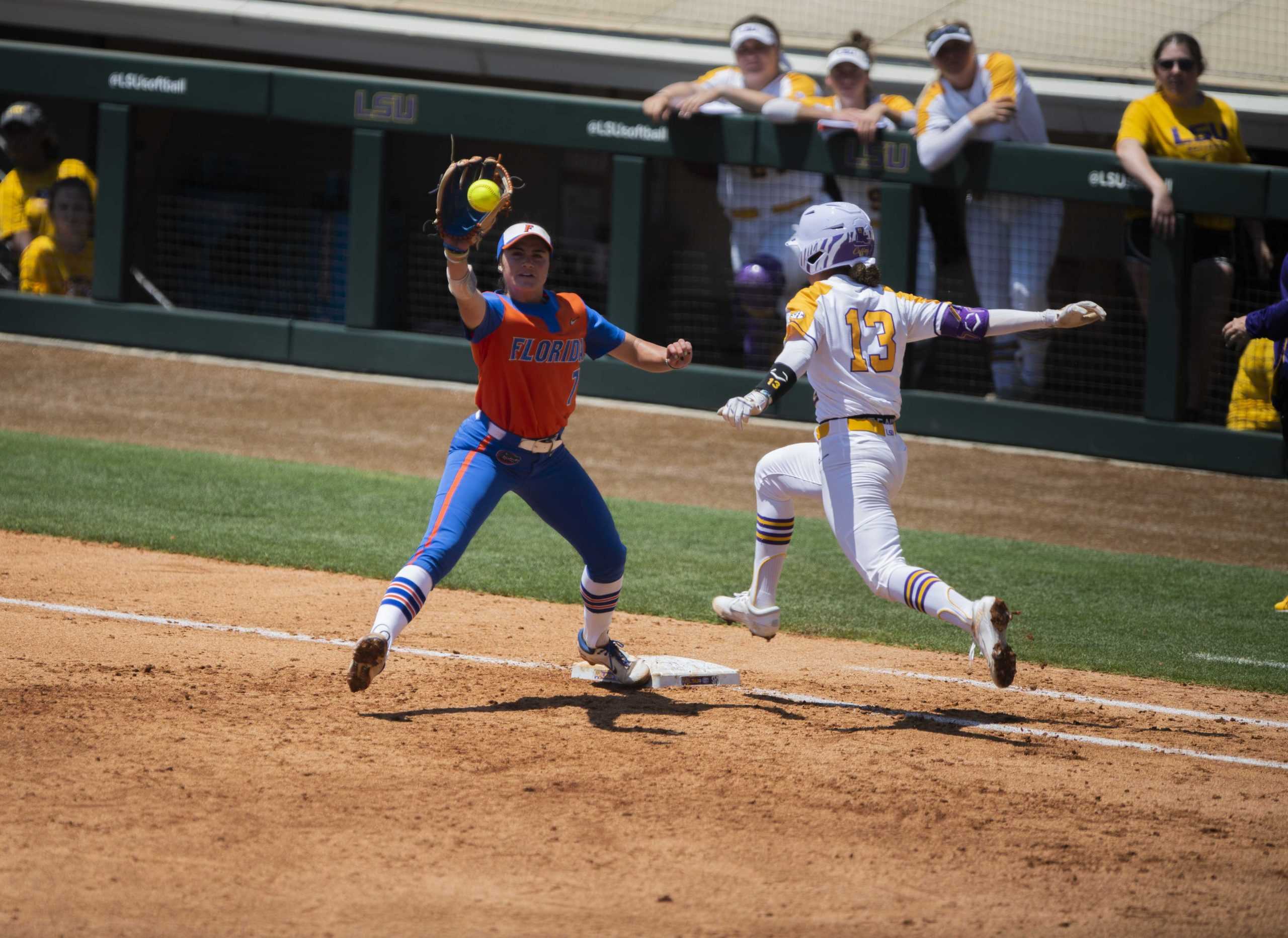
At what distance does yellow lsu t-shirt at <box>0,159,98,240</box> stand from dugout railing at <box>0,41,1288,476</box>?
33 cm

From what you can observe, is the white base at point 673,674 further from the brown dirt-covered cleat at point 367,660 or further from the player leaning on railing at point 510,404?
the brown dirt-covered cleat at point 367,660

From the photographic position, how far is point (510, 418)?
5.10 meters

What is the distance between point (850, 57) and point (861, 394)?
5625 mm

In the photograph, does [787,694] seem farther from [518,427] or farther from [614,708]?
[518,427]

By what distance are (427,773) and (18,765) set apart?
46.8 inches

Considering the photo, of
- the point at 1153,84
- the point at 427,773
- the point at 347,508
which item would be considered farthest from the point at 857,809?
the point at 1153,84

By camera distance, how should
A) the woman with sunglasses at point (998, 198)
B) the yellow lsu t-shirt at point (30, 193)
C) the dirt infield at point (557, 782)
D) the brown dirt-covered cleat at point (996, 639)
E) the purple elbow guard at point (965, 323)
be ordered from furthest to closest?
the yellow lsu t-shirt at point (30, 193)
the woman with sunglasses at point (998, 198)
the purple elbow guard at point (965, 323)
the brown dirt-covered cleat at point (996, 639)
the dirt infield at point (557, 782)

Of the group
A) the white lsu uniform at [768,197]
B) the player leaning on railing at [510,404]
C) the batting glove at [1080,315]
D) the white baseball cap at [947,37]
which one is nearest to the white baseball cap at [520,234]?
the player leaning on railing at [510,404]

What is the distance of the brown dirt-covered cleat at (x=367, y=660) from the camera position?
4656 mm

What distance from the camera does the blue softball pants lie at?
5.03m

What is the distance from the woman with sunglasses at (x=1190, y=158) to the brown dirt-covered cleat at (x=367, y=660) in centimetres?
690

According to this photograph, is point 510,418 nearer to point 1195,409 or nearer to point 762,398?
point 762,398

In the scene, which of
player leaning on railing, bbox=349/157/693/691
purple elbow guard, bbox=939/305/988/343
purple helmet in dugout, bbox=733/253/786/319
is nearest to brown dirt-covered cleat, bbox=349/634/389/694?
player leaning on railing, bbox=349/157/693/691

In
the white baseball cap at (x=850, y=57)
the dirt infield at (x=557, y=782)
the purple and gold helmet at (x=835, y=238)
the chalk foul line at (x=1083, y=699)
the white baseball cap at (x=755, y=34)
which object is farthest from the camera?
the white baseball cap at (x=755, y=34)
